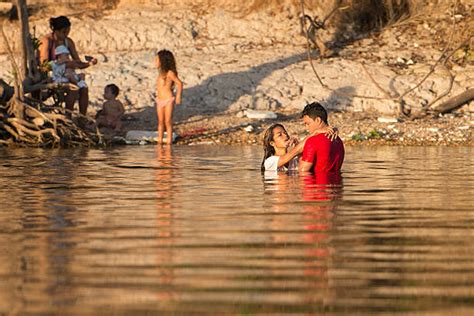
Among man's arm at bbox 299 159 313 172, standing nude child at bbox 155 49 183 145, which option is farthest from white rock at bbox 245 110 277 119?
man's arm at bbox 299 159 313 172

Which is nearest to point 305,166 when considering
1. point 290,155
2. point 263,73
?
point 290,155

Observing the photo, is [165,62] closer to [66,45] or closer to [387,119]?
[66,45]

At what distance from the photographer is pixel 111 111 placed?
21.8 metres

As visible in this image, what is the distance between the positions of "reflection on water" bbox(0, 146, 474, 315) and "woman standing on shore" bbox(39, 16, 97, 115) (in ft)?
22.3

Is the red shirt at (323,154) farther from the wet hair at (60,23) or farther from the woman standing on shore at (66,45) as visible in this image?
the wet hair at (60,23)

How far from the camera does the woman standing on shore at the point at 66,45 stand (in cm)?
2031

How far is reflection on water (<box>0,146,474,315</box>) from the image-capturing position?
549 centimetres

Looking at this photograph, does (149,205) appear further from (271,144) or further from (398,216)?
(271,144)

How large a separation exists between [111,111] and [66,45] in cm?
163

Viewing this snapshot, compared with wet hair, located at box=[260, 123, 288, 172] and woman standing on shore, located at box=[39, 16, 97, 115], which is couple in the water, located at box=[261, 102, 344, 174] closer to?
wet hair, located at box=[260, 123, 288, 172]

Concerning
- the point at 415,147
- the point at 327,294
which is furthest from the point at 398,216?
the point at 415,147

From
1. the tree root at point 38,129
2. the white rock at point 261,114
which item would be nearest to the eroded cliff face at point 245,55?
the white rock at point 261,114

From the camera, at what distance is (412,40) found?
25953 mm

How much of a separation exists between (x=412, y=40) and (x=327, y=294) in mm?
20815
